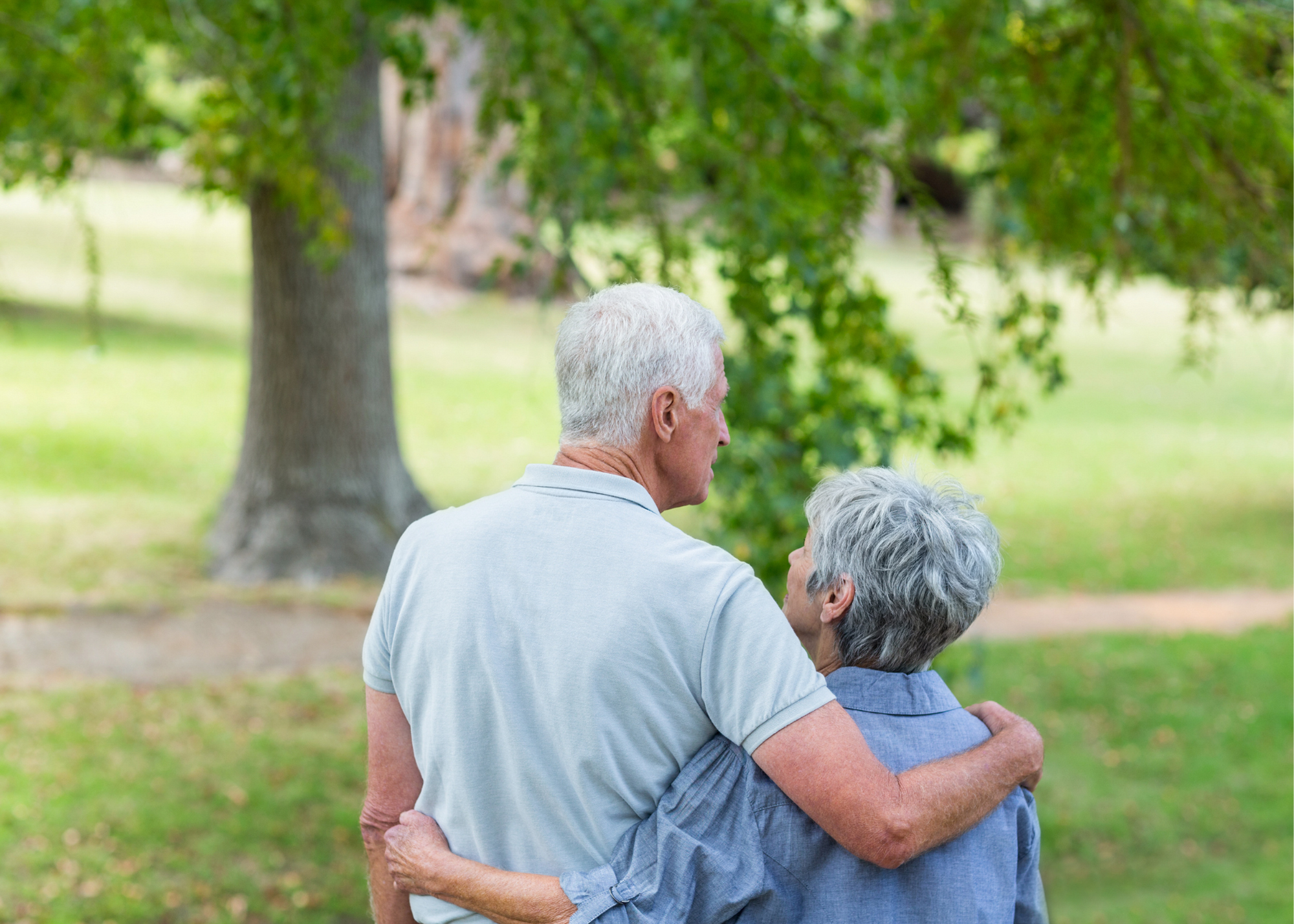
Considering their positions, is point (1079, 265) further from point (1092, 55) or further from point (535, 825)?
point (535, 825)

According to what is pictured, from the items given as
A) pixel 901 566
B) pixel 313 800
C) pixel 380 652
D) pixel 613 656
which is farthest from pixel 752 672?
pixel 313 800

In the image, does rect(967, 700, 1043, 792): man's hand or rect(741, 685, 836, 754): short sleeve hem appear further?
rect(967, 700, 1043, 792): man's hand

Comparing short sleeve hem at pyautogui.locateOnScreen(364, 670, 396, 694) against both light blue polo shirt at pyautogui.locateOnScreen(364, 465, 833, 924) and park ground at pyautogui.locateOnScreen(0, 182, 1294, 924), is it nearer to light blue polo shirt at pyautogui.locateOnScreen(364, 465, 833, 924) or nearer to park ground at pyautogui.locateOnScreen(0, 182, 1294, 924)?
light blue polo shirt at pyautogui.locateOnScreen(364, 465, 833, 924)

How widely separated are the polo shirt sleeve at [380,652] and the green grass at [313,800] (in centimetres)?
229

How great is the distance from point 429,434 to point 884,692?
13232 mm

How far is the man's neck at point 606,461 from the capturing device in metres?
A: 1.71

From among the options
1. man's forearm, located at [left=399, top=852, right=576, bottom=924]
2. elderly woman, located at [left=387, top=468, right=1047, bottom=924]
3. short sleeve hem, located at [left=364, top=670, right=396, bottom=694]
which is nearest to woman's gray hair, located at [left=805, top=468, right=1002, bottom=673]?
elderly woman, located at [left=387, top=468, right=1047, bottom=924]

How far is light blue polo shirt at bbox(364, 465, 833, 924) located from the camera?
5.16 ft

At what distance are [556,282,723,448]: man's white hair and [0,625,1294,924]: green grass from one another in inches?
90.4

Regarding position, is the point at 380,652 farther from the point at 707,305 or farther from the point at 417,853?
the point at 707,305

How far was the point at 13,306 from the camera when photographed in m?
3.15

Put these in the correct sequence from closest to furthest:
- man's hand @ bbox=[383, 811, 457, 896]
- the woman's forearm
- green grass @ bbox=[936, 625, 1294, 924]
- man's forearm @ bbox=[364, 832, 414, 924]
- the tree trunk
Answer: the woman's forearm → man's hand @ bbox=[383, 811, 457, 896] → man's forearm @ bbox=[364, 832, 414, 924] → green grass @ bbox=[936, 625, 1294, 924] → the tree trunk

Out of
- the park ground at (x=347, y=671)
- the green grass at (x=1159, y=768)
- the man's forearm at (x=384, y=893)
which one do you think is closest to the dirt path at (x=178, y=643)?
the park ground at (x=347, y=671)

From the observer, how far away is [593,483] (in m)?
1.67
